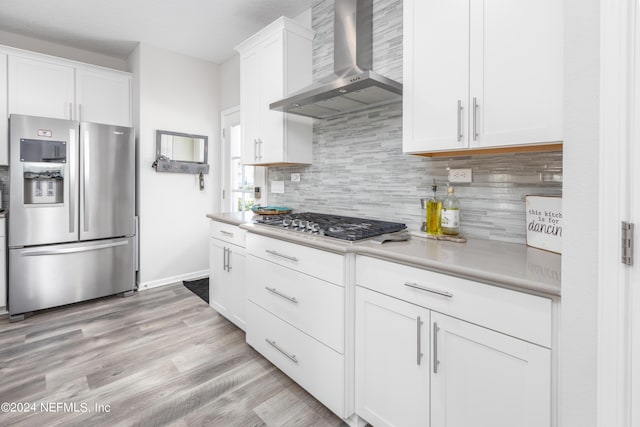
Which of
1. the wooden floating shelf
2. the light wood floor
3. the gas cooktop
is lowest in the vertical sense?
the light wood floor

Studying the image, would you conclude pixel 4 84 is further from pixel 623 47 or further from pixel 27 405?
pixel 623 47

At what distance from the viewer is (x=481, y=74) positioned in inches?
51.5

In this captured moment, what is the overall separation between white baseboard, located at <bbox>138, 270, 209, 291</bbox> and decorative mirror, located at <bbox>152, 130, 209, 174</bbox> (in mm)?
1272

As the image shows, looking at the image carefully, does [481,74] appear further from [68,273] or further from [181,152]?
[68,273]

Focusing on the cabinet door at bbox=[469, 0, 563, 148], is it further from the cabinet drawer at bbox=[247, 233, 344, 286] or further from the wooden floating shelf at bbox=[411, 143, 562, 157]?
the cabinet drawer at bbox=[247, 233, 344, 286]

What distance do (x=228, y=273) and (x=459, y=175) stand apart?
1.86 metres

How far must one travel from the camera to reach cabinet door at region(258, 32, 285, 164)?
2.44 metres

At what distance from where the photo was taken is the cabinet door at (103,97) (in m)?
3.26

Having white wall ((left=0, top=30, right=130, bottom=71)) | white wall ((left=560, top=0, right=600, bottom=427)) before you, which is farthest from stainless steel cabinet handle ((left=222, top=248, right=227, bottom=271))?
white wall ((left=0, top=30, right=130, bottom=71))

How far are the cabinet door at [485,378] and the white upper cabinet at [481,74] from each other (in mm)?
752

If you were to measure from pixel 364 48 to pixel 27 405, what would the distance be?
288 centimetres

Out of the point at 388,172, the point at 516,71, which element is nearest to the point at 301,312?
the point at 388,172

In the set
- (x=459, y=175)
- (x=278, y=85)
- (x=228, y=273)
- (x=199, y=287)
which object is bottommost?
(x=199, y=287)

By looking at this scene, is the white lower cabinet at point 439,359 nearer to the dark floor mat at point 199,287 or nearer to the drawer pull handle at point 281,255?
the drawer pull handle at point 281,255
